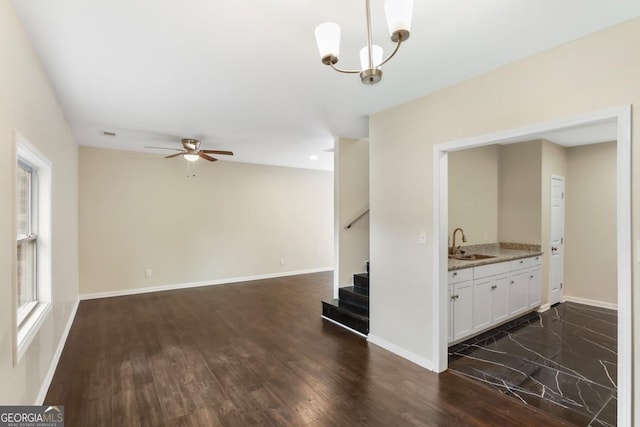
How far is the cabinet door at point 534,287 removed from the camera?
4329 mm

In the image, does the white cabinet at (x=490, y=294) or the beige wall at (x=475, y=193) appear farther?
the beige wall at (x=475, y=193)

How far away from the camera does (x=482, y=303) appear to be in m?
3.61

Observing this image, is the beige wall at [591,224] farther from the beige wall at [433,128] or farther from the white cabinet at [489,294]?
the beige wall at [433,128]

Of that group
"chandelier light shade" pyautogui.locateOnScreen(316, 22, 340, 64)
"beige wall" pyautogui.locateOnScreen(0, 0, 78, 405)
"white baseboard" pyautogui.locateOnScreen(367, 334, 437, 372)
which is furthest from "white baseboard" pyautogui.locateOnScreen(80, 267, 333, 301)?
"chandelier light shade" pyautogui.locateOnScreen(316, 22, 340, 64)

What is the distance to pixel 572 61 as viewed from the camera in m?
2.02

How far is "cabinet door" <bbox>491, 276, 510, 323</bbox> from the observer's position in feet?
12.3

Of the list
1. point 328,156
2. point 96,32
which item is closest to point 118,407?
point 96,32

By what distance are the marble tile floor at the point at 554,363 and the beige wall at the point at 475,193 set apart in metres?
1.39

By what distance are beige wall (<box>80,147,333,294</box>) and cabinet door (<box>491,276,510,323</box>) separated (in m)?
4.65

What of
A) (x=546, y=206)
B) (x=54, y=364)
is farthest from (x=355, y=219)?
(x=54, y=364)

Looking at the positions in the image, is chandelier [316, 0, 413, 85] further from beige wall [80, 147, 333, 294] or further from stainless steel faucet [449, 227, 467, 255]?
beige wall [80, 147, 333, 294]

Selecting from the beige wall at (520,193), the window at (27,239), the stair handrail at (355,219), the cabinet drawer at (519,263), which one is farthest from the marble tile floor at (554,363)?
the window at (27,239)

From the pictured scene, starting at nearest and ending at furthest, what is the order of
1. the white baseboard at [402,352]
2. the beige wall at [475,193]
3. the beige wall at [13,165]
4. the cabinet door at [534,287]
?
1. the beige wall at [13,165]
2. the white baseboard at [402,352]
3. the cabinet door at [534,287]
4. the beige wall at [475,193]

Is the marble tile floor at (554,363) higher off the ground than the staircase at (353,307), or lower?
lower
